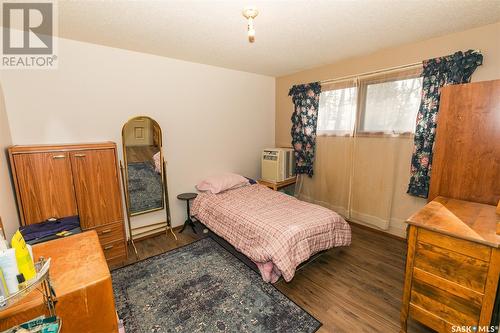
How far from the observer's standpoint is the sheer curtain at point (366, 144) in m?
2.83

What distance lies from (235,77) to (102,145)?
231 cm

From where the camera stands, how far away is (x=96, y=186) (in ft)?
7.82

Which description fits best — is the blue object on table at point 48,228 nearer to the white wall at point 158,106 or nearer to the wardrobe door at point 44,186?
the wardrobe door at point 44,186

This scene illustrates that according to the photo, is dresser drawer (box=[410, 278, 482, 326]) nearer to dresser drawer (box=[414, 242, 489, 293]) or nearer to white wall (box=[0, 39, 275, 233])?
dresser drawer (box=[414, 242, 489, 293])

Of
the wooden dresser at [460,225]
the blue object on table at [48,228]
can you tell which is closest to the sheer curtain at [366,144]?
the wooden dresser at [460,225]

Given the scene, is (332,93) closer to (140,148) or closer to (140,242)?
(140,148)

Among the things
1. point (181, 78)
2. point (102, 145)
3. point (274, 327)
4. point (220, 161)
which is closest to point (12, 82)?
point (102, 145)

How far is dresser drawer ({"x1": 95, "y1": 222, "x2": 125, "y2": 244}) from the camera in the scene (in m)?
2.45

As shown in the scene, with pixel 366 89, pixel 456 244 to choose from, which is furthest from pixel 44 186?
pixel 366 89

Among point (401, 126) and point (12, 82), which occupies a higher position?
point (12, 82)

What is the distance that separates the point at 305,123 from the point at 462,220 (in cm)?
258

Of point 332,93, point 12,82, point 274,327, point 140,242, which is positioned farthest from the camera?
point 332,93

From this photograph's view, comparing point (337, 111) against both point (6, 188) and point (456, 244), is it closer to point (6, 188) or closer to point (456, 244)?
point (456, 244)

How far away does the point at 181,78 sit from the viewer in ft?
10.6
